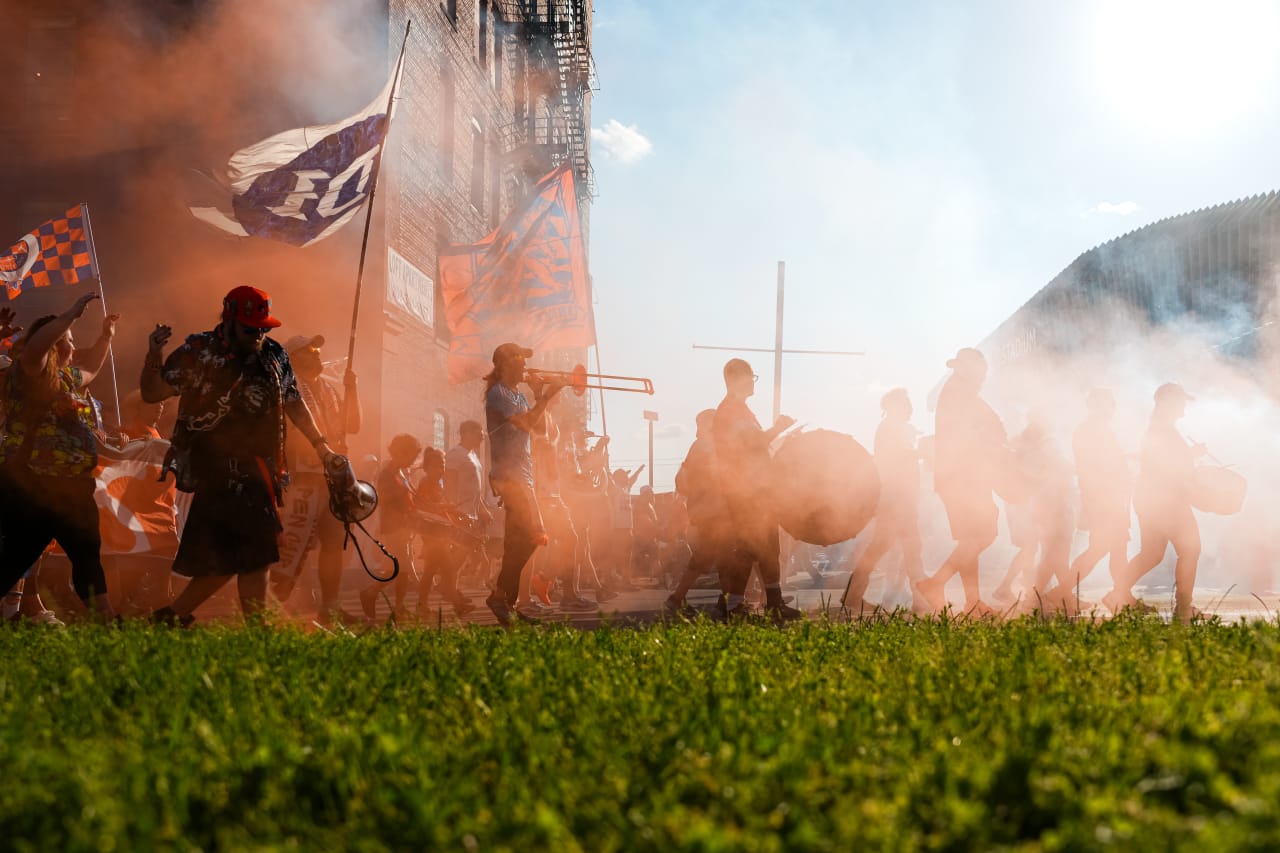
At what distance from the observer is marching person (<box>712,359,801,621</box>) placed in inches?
305

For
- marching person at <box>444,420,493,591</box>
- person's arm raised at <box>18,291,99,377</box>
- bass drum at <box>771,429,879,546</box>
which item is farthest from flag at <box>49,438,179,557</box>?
bass drum at <box>771,429,879,546</box>

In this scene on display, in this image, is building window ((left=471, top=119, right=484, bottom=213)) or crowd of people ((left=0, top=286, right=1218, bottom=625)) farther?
building window ((left=471, top=119, right=484, bottom=213))

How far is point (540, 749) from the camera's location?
2.42 m

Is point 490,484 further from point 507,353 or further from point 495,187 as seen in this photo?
point 495,187

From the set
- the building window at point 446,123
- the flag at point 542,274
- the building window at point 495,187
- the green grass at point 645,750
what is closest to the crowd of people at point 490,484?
the green grass at point 645,750

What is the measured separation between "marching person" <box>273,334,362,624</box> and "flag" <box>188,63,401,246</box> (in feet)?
9.04

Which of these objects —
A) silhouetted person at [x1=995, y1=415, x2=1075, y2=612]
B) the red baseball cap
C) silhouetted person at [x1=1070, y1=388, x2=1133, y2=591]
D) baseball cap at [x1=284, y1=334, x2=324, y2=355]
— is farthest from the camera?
silhouetted person at [x1=995, y1=415, x2=1075, y2=612]

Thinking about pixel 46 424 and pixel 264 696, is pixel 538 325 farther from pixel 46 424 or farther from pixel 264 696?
pixel 264 696

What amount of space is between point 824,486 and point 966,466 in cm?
117

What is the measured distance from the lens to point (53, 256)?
11.1m

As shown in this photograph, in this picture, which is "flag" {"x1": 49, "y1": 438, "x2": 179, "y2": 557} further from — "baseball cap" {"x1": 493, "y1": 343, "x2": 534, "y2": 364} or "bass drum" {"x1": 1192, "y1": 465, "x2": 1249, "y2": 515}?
"bass drum" {"x1": 1192, "y1": 465, "x2": 1249, "y2": 515}

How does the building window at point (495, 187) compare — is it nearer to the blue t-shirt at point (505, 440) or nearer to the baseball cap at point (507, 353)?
the baseball cap at point (507, 353)

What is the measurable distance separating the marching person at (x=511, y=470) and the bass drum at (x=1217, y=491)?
17.2 ft

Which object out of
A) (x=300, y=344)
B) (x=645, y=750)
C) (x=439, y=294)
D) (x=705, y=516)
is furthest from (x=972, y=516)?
(x=439, y=294)
